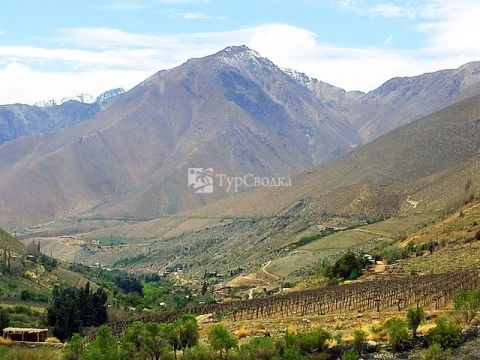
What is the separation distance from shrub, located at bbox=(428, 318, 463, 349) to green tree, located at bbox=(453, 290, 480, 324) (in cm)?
364

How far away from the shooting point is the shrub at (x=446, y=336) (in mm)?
38750

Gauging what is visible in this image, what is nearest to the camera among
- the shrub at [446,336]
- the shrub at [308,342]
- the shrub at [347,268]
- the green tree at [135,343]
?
the shrub at [446,336]

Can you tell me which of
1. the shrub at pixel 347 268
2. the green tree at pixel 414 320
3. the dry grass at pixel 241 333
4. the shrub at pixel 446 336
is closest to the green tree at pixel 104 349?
the dry grass at pixel 241 333

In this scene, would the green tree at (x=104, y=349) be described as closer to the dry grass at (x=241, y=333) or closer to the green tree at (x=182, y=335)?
the green tree at (x=182, y=335)

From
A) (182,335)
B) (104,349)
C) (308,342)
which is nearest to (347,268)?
(182,335)

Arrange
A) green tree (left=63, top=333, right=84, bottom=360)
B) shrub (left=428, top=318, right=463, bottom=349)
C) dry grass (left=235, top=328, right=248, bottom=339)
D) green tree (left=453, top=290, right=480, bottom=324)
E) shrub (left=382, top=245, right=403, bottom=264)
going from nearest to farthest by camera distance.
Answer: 1. shrub (left=428, top=318, right=463, bottom=349)
2. green tree (left=453, top=290, right=480, bottom=324)
3. green tree (left=63, top=333, right=84, bottom=360)
4. dry grass (left=235, top=328, right=248, bottom=339)
5. shrub (left=382, top=245, right=403, bottom=264)

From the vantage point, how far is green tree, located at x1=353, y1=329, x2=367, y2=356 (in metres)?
40.1

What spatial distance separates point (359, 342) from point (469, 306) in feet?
24.0

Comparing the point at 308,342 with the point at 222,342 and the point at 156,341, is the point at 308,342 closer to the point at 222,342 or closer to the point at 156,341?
the point at 222,342

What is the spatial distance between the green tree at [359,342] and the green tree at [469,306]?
6556 millimetres

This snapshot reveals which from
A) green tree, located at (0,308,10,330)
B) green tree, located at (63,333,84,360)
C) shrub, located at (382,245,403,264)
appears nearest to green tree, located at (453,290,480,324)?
green tree, located at (63,333,84,360)

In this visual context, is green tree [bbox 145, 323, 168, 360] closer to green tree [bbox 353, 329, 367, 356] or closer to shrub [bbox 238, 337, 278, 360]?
shrub [bbox 238, 337, 278, 360]

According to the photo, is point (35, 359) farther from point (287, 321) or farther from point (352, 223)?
point (352, 223)

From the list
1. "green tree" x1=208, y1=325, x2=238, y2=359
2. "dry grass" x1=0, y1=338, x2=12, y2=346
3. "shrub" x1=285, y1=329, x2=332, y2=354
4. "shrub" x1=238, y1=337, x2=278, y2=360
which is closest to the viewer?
"shrub" x1=238, y1=337, x2=278, y2=360
